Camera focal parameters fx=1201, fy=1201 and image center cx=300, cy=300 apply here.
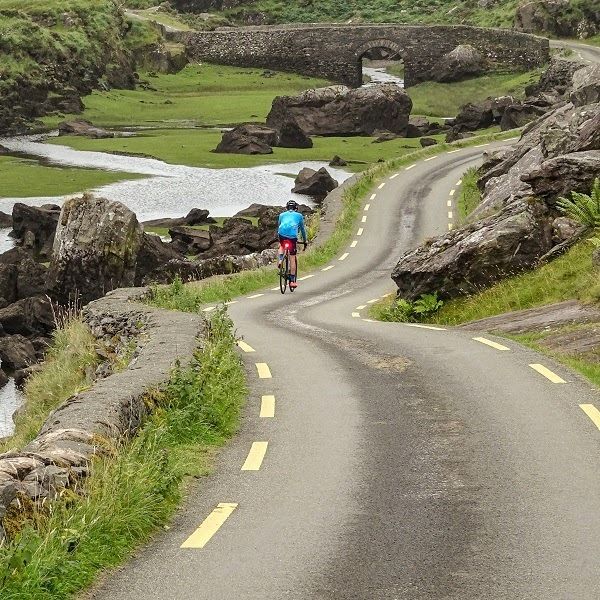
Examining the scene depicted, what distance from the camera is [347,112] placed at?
90562 mm

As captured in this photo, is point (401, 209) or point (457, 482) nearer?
point (457, 482)

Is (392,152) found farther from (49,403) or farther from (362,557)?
(362,557)

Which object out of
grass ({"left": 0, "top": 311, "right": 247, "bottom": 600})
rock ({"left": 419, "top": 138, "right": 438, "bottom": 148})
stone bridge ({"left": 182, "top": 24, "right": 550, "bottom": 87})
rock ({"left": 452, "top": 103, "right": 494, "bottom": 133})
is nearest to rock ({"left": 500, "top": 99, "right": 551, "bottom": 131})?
rock ({"left": 452, "top": 103, "right": 494, "bottom": 133})

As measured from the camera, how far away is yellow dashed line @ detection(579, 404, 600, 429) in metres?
12.5

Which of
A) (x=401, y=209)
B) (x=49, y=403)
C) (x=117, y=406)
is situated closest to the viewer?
(x=117, y=406)

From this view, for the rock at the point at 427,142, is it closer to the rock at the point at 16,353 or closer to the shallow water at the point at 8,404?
the rock at the point at 16,353

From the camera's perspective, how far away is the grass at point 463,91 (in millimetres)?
101562

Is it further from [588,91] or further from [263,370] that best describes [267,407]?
[588,91]

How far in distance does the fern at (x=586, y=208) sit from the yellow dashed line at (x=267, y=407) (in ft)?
39.9

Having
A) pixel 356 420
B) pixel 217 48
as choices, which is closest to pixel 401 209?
pixel 356 420

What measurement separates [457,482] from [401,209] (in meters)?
43.5

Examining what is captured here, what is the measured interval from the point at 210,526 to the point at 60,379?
10.8m

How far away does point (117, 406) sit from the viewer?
37.1 feet

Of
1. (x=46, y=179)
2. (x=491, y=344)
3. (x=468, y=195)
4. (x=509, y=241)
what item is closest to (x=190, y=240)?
(x=468, y=195)
